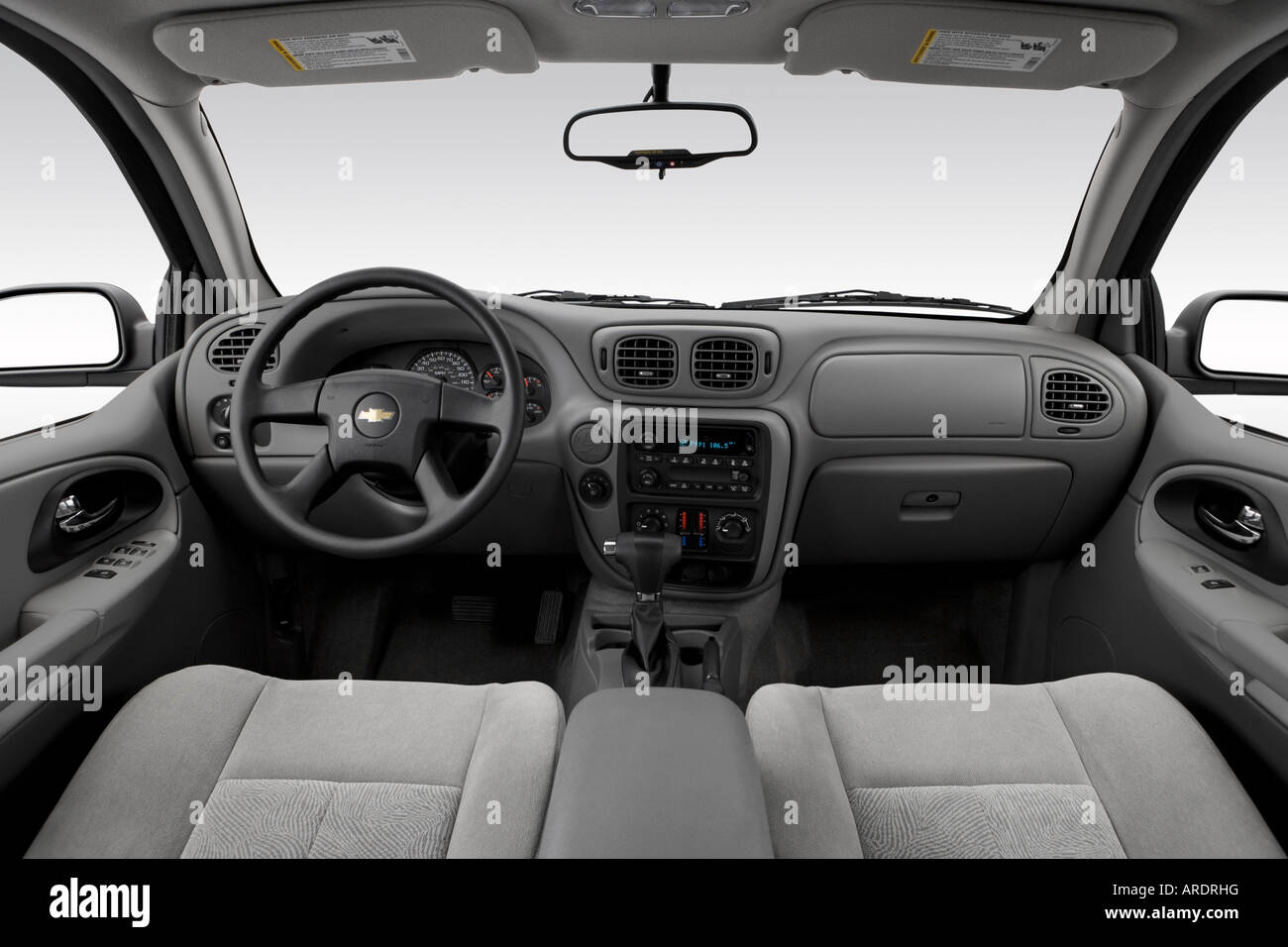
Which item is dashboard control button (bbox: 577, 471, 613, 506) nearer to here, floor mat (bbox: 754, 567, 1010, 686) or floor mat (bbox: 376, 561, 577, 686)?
floor mat (bbox: 376, 561, 577, 686)

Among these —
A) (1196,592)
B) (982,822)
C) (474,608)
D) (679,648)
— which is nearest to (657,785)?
(982,822)

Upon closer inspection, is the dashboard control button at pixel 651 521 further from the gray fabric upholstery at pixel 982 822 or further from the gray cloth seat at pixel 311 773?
the gray fabric upholstery at pixel 982 822

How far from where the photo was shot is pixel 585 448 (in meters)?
2.24

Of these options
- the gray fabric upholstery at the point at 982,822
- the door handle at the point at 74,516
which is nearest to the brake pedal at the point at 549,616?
the door handle at the point at 74,516

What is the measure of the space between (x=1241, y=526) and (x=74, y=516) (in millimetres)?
2792

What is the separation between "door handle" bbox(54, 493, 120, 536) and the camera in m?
1.80

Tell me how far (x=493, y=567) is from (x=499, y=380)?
80 centimetres

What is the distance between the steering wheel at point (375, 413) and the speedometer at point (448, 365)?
0.59 metres

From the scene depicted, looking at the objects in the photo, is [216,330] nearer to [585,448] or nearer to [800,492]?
[585,448]

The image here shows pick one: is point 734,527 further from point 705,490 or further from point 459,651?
point 459,651

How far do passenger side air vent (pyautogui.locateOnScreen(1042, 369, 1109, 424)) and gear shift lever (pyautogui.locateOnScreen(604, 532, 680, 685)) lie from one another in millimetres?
1183

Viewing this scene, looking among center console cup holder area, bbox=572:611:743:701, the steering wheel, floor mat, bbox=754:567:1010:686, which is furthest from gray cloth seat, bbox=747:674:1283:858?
floor mat, bbox=754:567:1010:686

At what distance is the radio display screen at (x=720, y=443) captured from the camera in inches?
86.6

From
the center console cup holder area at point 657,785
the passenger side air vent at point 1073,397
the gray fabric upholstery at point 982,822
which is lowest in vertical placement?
the gray fabric upholstery at point 982,822
